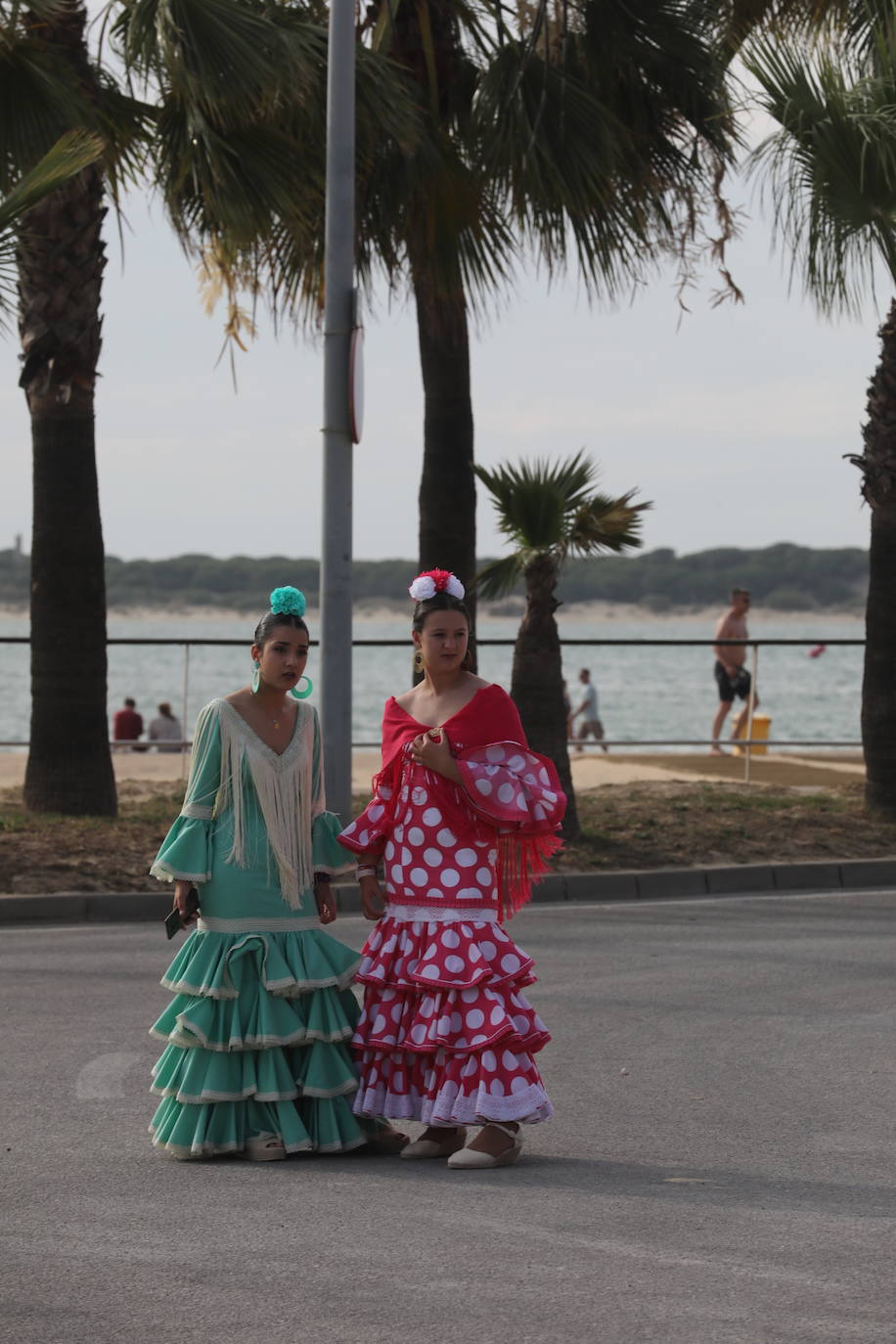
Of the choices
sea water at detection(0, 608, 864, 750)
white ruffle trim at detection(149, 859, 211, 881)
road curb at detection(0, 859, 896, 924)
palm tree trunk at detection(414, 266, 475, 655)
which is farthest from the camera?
sea water at detection(0, 608, 864, 750)

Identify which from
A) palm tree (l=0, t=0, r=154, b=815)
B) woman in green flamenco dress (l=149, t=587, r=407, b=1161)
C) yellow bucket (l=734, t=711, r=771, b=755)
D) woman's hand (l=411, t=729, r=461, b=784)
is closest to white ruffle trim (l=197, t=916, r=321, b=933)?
woman in green flamenco dress (l=149, t=587, r=407, b=1161)

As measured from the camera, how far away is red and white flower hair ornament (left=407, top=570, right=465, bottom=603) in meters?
5.84

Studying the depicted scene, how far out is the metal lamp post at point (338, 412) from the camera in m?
11.9

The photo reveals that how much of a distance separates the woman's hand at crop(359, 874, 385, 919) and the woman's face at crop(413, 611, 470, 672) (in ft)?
2.18

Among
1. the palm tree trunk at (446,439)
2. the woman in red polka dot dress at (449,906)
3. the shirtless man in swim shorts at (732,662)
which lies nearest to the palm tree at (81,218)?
the palm tree trunk at (446,439)

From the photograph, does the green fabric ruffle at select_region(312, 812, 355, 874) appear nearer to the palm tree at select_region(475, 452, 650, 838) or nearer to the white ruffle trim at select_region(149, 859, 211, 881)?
the white ruffle trim at select_region(149, 859, 211, 881)

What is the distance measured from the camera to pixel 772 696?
3083 inches

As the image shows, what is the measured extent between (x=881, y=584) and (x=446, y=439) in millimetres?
3432

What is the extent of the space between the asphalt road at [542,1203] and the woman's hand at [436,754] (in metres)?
1.13

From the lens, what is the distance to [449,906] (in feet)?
18.4

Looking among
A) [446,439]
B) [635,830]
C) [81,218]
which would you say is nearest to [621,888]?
[635,830]

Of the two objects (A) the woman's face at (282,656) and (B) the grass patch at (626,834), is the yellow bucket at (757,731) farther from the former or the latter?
(A) the woman's face at (282,656)

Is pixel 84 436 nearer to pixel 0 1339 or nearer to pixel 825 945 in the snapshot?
pixel 825 945

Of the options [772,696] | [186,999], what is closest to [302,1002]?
[186,999]
